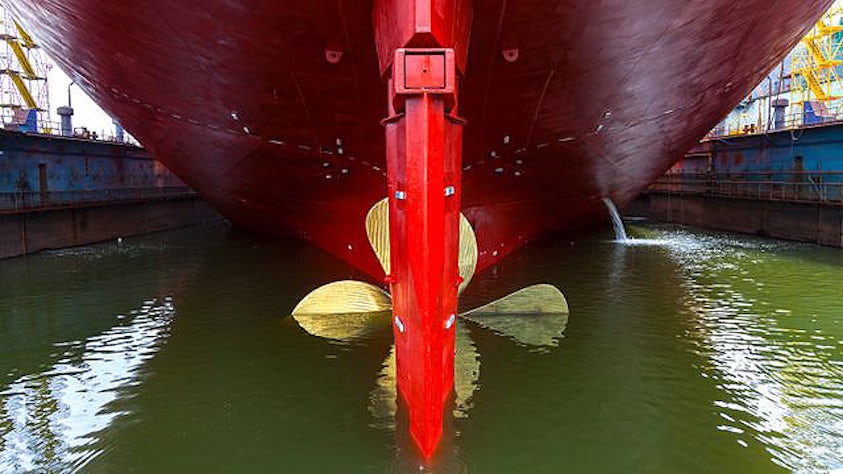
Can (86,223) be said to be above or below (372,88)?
below

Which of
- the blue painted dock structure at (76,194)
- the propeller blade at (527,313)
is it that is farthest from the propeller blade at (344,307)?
the blue painted dock structure at (76,194)

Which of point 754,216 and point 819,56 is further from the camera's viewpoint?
point 819,56

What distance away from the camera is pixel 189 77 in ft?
28.7

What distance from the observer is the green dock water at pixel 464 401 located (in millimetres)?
5352

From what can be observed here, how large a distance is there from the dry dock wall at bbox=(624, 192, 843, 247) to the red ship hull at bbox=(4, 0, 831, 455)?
8.16 metres

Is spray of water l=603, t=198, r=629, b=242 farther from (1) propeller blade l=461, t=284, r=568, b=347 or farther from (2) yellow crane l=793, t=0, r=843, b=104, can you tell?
(2) yellow crane l=793, t=0, r=843, b=104

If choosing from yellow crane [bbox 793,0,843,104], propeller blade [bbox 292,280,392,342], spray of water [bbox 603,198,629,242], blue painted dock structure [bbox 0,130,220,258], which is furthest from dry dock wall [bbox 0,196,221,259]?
yellow crane [bbox 793,0,843,104]

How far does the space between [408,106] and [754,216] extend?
69.8ft

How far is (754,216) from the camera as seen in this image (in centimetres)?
2200

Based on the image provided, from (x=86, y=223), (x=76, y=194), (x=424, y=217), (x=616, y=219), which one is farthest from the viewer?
(x=76, y=194)

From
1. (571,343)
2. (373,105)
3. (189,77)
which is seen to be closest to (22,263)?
(189,77)

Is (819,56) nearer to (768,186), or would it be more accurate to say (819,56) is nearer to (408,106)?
(768,186)

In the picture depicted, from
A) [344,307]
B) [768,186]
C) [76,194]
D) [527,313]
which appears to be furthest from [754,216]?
[76,194]

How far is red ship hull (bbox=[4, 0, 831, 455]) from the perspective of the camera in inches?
261
